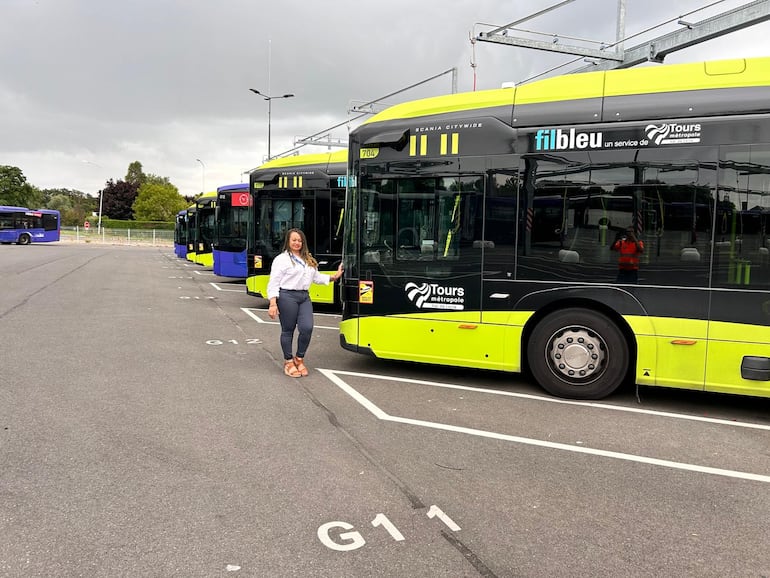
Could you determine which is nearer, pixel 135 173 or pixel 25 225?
pixel 25 225

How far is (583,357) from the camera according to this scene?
5766mm

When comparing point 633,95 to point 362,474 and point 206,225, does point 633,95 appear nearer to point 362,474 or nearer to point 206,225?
point 362,474

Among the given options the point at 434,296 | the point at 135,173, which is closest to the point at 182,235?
the point at 434,296

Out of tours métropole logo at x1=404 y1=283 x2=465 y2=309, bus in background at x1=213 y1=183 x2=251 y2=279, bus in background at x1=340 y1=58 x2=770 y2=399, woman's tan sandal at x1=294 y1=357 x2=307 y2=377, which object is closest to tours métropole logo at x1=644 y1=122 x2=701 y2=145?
bus in background at x1=340 y1=58 x2=770 y2=399

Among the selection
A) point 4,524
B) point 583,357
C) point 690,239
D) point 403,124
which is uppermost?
point 403,124

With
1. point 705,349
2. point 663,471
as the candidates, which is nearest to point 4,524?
point 663,471

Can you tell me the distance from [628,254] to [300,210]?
7.85 meters

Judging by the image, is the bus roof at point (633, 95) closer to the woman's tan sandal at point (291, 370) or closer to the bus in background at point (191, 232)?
the woman's tan sandal at point (291, 370)

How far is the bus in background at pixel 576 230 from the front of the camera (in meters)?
5.19

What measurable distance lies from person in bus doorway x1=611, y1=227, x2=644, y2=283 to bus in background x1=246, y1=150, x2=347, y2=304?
262 inches

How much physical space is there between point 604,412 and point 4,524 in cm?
483

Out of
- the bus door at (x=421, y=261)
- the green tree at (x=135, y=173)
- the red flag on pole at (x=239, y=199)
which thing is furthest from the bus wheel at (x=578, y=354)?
the green tree at (x=135, y=173)

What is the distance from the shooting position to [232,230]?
18.0 metres

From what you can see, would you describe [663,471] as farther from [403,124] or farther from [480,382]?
[403,124]
